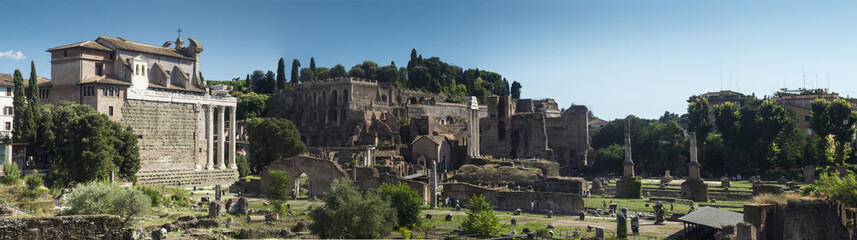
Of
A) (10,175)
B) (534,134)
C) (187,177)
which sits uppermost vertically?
(534,134)

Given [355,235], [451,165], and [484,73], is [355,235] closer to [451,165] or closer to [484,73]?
[451,165]

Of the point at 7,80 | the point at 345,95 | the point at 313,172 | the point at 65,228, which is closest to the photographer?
the point at 65,228

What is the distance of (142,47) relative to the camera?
160 feet

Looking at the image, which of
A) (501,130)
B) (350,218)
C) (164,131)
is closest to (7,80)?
(164,131)

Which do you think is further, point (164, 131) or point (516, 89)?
point (516, 89)

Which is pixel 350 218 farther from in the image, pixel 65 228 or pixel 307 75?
pixel 307 75

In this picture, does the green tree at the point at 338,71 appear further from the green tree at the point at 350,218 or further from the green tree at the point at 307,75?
the green tree at the point at 350,218

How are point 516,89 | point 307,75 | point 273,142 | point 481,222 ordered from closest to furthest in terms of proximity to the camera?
1. point 481,222
2. point 273,142
3. point 307,75
4. point 516,89

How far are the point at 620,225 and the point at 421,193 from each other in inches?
635

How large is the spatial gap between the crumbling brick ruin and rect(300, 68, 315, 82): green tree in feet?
97.8

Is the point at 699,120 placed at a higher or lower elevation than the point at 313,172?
higher

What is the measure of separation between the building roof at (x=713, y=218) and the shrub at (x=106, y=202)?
799 inches

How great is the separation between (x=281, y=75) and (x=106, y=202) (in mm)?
69406

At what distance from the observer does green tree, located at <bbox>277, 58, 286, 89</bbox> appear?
9112cm
